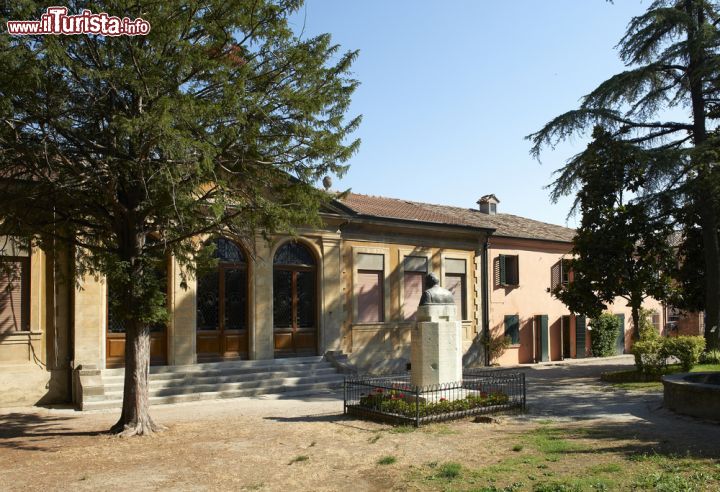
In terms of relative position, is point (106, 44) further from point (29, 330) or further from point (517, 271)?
point (517, 271)

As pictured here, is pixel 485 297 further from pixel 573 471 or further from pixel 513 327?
pixel 573 471

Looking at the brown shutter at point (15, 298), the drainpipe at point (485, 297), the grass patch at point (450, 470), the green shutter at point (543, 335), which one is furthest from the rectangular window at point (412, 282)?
the grass patch at point (450, 470)

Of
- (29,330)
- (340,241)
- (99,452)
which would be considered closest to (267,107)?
(99,452)

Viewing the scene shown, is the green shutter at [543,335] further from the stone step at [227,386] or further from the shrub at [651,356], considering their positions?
the stone step at [227,386]

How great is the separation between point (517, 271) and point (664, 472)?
1771 centimetres

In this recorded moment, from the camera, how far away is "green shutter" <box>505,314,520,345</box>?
24.1 meters

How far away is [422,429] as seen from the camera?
10781 millimetres

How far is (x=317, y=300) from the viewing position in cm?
1927

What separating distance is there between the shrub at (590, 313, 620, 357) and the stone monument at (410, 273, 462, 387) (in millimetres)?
16285

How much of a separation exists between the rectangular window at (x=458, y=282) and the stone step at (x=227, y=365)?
6.04 meters

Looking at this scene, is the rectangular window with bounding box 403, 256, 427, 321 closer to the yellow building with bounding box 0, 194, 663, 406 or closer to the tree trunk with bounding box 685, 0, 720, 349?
the yellow building with bounding box 0, 194, 663, 406

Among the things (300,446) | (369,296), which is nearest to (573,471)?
(300,446)

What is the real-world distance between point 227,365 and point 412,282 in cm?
728

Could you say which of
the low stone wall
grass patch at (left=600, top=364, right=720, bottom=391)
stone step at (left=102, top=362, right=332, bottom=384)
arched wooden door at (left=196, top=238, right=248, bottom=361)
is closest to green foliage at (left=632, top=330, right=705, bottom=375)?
grass patch at (left=600, top=364, right=720, bottom=391)
